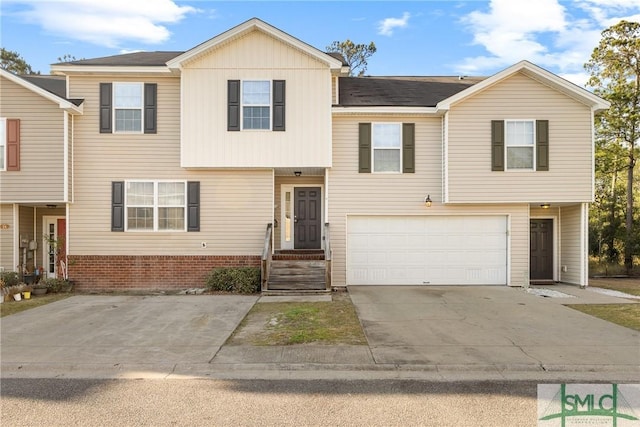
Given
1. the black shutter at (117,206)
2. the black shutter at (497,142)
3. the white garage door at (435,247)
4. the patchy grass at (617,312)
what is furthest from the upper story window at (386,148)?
the black shutter at (117,206)

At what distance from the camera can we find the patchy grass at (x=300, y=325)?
7.09 m

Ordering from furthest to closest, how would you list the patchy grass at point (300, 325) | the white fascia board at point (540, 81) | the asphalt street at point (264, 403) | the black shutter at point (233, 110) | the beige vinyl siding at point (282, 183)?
1. the beige vinyl siding at point (282, 183)
2. the black shutter at point (233, 110)
3. the white fascia board at point (540, 81)
4. the patchy grass at point (300, 325)
5. the asphalt street at point (264, 403)

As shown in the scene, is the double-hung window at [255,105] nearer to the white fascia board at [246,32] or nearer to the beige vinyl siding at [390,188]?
the white fascia board at [246,32]

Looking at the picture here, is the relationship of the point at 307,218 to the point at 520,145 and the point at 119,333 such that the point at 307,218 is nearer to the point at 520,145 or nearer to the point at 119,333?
the point at 520,145

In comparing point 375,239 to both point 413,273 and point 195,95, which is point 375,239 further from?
point 195,95

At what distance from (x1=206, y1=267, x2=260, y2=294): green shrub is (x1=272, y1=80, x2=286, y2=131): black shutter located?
4.30 meters

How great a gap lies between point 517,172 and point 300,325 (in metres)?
8.60

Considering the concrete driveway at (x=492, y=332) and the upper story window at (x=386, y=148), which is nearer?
the concrete driveway at (x=492, y=332)

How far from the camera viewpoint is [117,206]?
13102 mm

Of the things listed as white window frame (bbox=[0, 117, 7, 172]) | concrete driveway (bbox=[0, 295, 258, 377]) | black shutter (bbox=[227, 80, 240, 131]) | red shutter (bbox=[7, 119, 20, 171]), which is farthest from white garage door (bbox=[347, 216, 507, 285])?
white window frame (bbox=[0, 117, 7, 172])

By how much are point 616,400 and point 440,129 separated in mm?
9720

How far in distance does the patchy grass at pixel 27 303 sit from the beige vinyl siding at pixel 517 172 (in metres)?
11.5

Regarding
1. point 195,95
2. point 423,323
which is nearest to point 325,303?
point 423,323

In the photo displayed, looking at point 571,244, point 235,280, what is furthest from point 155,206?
point 571,244
